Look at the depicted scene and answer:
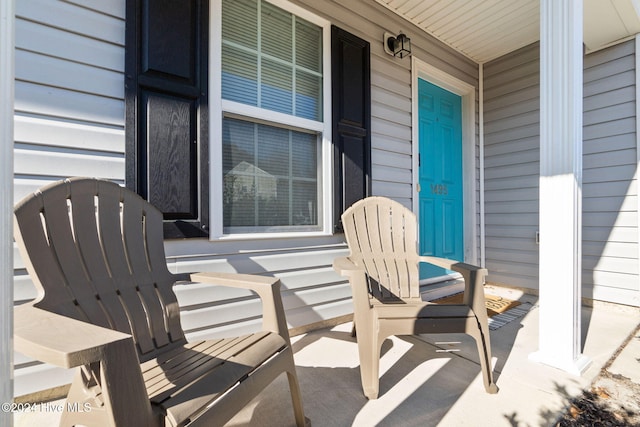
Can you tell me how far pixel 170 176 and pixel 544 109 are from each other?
221 cm

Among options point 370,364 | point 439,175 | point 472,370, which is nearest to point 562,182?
point 472,370

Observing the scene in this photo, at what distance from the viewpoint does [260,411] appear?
1395mm

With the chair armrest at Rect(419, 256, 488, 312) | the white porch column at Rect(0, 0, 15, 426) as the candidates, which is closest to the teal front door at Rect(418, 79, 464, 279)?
the chair armrest at Rect(419, 256, 488, 312)

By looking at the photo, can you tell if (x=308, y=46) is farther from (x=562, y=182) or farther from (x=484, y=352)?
(x=484, y=352)

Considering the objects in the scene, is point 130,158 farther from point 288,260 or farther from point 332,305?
point 332,305

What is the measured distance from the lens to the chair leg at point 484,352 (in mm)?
1510

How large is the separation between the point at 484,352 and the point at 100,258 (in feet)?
5.90

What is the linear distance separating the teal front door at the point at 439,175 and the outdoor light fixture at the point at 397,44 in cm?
53

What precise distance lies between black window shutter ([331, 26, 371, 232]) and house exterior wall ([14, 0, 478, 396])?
7.8 inches

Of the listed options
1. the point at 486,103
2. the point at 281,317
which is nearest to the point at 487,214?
the point at 486,103

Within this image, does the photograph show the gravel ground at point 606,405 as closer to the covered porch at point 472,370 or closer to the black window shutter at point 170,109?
the covered porch at point 472,370

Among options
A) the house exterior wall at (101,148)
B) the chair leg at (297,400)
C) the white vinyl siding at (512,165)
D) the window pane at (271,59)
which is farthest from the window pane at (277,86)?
the white vinyl siding at (512,165)

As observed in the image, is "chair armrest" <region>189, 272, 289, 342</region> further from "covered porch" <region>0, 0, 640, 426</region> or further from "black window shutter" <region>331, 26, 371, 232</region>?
"black window shutter" <region>331, 26, 371, 232</region>

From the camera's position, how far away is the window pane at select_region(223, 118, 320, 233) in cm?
200
